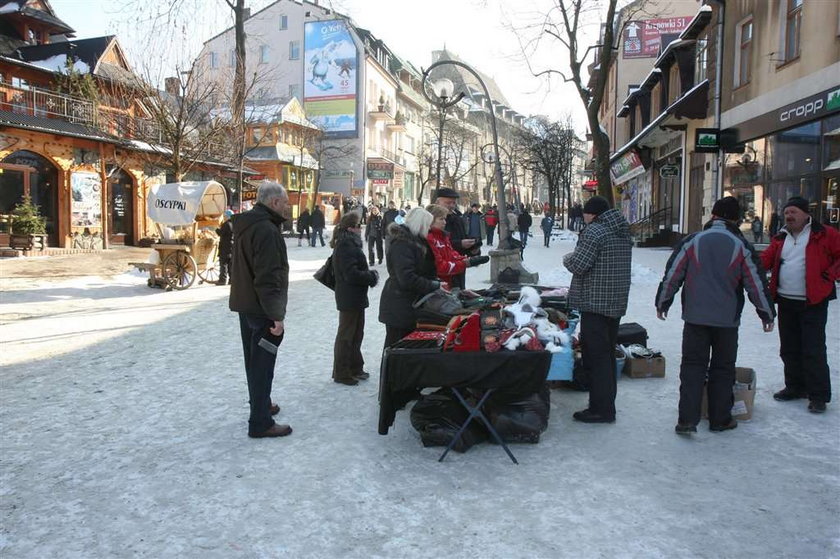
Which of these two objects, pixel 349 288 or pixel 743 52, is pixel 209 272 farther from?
pixel 743 52

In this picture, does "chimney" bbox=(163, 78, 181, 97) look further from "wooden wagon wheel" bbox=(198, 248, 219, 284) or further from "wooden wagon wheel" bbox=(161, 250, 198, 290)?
"wooden wagon wheel" bbox=(161, 250, 198, 290)

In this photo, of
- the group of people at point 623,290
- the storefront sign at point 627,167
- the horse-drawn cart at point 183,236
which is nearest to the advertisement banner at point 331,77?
the storefront sign at point 627,167

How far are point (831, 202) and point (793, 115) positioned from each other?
2.14m

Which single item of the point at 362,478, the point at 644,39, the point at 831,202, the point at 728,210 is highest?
the point at 644,39

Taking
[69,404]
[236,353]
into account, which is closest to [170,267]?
[236,353]

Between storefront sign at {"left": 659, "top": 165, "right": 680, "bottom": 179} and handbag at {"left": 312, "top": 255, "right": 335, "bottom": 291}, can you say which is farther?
storefront sign at {"left": 659, "top": 165, "right": 680, "bottom": 179}

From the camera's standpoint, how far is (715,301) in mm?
4707

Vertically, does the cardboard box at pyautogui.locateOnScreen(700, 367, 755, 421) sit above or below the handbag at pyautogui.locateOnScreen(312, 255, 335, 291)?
below

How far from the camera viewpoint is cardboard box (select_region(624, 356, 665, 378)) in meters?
6.44

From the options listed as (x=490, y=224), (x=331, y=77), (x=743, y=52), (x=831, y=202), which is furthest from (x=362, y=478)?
(x=331, y=77)

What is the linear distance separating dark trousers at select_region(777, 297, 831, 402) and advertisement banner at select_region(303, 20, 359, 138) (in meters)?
48.8

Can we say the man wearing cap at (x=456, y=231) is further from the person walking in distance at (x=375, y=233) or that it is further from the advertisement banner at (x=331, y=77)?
the advertisement banner at (x=331, y=77)

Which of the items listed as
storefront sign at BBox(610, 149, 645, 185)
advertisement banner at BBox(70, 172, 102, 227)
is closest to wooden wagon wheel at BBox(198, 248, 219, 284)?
advertisement banner at BBox(70, 172, 102, 227)

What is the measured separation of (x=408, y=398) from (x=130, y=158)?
24.7m
